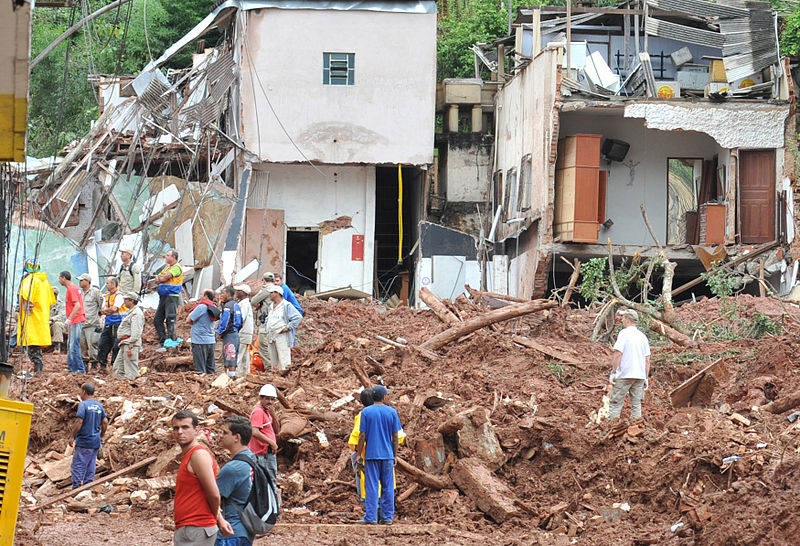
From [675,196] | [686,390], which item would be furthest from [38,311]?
[675,196]

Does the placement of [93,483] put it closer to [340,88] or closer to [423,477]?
[423,477]

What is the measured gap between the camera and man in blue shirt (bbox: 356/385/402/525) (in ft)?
38.5

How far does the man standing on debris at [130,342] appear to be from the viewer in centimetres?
1745

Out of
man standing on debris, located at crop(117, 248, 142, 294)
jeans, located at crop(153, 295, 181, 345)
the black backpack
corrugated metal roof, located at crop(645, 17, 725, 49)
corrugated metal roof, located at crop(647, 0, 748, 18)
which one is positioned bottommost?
the black backpack

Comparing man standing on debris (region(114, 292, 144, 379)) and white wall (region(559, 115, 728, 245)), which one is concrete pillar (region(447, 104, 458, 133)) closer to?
white wall (region(559, 115, 728, 245))

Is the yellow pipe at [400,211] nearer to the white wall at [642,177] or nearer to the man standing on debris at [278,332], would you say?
the white wall at [642,177]

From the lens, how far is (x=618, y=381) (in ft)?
46.8

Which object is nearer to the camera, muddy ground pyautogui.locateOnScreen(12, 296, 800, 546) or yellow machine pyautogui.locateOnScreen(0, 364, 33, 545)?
yellow machine pyautogui.locateOnScreen(0, 364, 33, 545)

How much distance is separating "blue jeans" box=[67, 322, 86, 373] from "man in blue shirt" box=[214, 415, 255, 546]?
35.3 ft

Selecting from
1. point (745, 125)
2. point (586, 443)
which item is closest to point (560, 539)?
point (586, 443)

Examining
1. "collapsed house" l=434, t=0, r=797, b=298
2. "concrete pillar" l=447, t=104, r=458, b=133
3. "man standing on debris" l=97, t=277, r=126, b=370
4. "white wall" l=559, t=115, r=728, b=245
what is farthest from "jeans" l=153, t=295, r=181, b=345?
"concrete pillar" l=447, t=104, r=458, b=133

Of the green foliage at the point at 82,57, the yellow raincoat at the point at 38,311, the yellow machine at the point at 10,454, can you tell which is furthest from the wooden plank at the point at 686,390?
the green foliage at the point at 82,57

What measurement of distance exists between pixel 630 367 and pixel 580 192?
15.0 m

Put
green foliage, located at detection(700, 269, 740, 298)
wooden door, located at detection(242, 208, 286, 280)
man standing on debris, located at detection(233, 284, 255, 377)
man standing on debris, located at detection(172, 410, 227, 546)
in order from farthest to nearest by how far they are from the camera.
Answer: wooden door, located at detection(242, 208, 286, 280), green foliage, located at detection(700, 269, 740, 298), man standing on debris, located at detection(233, 284, 255, 377), man standing on debris, located at detection(172, 410, 227, 546)
